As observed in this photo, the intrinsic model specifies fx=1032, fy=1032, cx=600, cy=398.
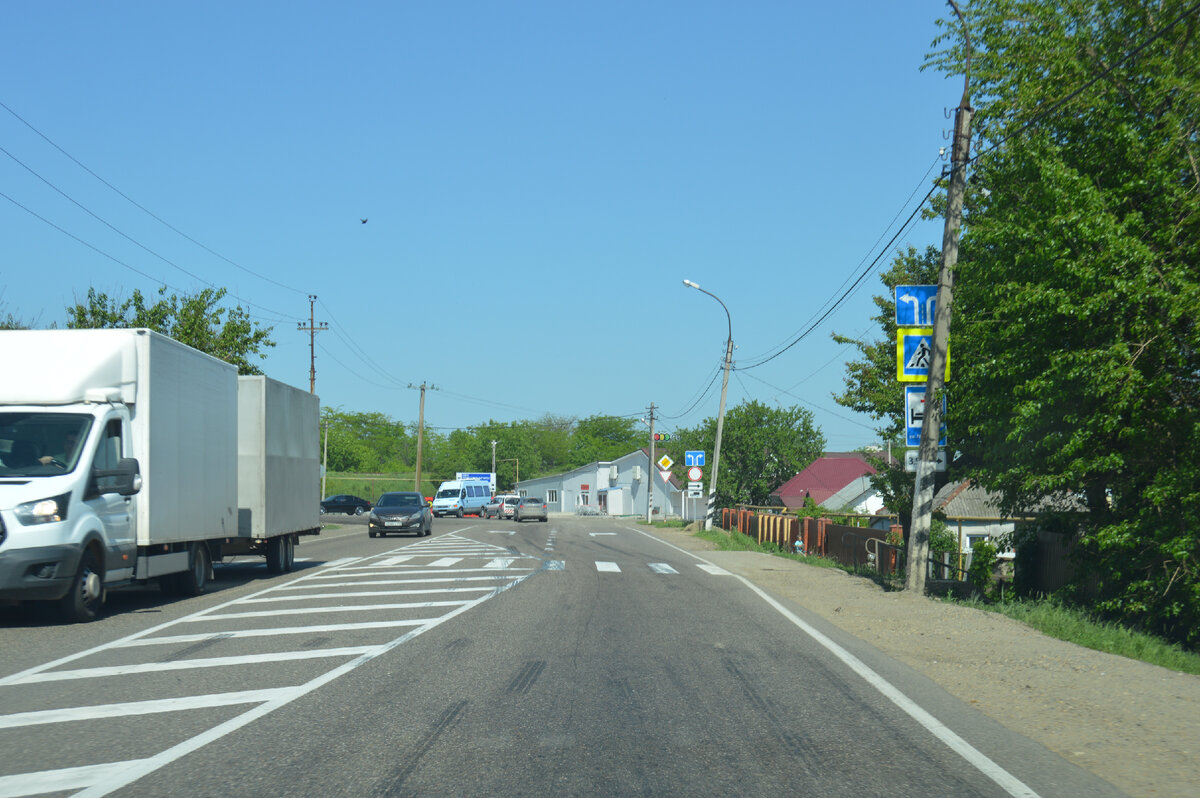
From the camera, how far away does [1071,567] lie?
16.4m

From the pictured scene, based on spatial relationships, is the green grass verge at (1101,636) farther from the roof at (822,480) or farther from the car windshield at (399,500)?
the roof at (822,480)

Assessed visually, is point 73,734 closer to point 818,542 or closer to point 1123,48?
point 1123,48

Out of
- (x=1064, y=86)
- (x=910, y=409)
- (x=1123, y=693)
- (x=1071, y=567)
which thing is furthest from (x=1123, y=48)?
(x=1123, y=693)

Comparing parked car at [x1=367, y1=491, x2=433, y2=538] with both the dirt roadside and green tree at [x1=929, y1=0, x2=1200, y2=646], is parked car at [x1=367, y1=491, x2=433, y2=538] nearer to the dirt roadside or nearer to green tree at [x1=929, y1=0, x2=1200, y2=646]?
the dirt roadside

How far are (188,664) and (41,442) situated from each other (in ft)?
15.6

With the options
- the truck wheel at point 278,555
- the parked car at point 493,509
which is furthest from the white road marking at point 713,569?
the parked car at point 493,509

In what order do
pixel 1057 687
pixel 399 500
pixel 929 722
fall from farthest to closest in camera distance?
pixel 399 500, pixel 1057 687, pixel 929 722

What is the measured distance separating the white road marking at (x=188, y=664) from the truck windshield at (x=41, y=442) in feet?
13.0

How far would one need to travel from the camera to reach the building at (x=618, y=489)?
99438mm

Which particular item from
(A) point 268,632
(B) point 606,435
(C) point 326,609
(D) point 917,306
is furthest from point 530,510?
(B) point 606,435

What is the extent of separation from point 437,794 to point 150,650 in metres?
5.80

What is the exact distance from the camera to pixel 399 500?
38.7 m

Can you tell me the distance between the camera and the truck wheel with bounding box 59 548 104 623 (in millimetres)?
11633

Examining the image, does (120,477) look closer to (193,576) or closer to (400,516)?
(193,576)
